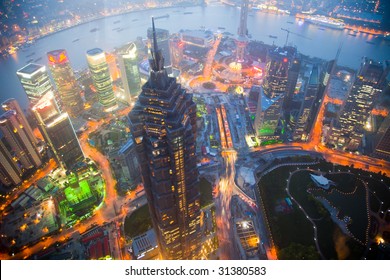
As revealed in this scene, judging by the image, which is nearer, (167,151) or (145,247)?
(167,151)

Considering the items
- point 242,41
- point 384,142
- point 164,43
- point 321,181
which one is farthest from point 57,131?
point 242,41

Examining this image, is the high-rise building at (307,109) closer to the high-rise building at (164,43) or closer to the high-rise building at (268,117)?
the high-rise building at (268,117)

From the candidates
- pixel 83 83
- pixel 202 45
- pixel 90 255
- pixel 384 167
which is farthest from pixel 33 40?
pixel 384 167

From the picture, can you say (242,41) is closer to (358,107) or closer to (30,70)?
(358,107)

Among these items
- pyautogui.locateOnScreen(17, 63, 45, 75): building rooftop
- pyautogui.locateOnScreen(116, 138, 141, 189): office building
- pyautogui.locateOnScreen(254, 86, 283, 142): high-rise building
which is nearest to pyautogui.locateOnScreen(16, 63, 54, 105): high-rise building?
pyautogui.locateOnScreen(17, 63, 45, 75): building rooftop

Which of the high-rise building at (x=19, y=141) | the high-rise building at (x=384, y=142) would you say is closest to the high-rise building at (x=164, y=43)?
the high-rise building at (x=19, y=141)
